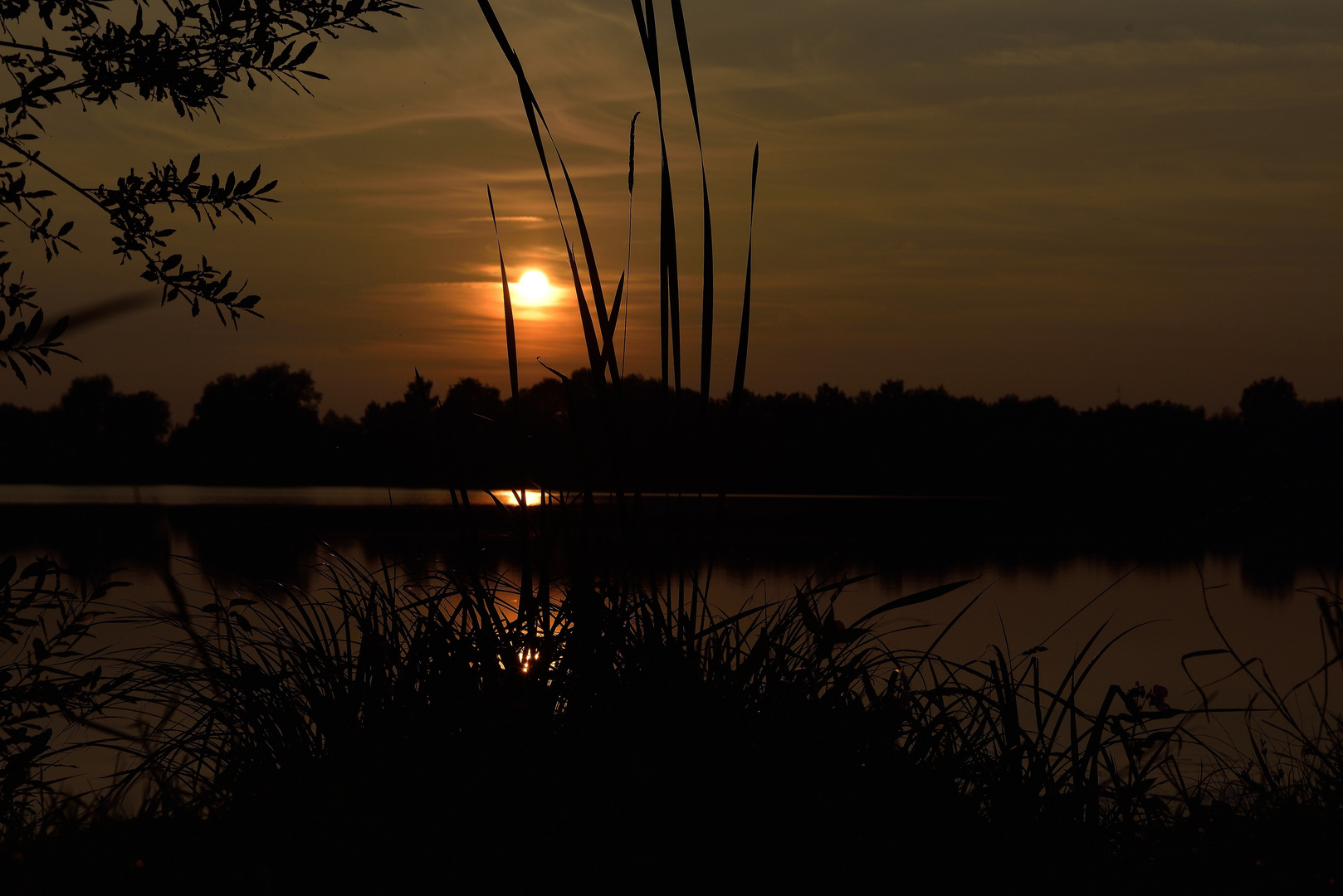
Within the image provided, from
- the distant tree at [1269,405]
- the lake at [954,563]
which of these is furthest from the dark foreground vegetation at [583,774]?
the distant tree at [1269,405]

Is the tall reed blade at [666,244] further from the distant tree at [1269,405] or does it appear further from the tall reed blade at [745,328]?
the distant tree at [1269,405]

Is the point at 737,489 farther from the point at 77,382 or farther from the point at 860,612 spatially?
the point at 77,382

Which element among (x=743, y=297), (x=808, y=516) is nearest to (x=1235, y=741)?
(x=743, y=297)

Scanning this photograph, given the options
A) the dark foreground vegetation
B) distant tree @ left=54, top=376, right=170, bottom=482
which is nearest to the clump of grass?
the dark foreground vegetation

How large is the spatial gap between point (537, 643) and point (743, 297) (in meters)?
0.74

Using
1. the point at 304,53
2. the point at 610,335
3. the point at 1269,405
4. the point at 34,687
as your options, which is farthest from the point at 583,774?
the point at 1269,405

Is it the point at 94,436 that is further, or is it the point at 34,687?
the point at 34,687

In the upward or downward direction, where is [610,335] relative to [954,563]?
upward

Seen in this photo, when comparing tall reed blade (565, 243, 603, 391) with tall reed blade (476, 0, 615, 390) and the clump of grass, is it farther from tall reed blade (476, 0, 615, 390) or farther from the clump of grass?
the clump of grass

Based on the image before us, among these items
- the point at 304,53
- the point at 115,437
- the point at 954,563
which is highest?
the point at 304,53

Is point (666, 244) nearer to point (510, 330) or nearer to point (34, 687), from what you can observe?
point (510, 330)

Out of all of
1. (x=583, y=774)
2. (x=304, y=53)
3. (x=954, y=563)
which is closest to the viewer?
(x=583, y=774)

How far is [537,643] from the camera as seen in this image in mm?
1775

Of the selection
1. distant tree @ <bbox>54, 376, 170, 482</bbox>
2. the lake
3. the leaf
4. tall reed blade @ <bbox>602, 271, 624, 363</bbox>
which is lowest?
the lake
